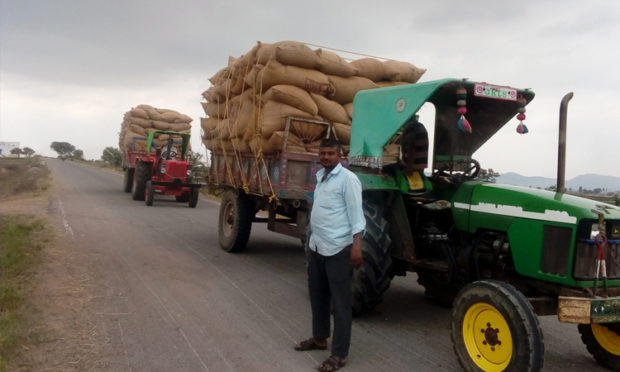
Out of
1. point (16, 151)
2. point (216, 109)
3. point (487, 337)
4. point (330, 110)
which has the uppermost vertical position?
point (16, 151)

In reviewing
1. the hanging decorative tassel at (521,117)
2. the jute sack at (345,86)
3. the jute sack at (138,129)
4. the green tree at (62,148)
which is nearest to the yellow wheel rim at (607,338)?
the hanging decorative tassel at (521,117)

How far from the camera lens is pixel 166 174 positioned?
1627 centimetres

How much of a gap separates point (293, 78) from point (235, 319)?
3.56 meters

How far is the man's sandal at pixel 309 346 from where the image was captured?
14.2ft

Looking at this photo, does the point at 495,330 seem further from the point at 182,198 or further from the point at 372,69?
the point at 182,198

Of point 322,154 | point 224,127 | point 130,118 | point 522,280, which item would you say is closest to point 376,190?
point 322,154

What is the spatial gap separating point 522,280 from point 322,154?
6.43 feet

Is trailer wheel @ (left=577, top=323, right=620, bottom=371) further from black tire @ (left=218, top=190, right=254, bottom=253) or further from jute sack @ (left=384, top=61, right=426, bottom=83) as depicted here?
black tire @ (left=218, top=190, right=254, bottom=253)

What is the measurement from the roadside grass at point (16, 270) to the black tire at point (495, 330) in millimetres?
3384

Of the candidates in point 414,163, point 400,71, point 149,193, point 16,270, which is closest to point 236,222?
point 16,270

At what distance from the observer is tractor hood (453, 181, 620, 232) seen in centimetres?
369

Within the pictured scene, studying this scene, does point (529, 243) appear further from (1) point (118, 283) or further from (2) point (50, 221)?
(2) point (50, 221)

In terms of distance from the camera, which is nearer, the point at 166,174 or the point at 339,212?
the point at 339,212

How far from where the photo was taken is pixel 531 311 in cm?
342
